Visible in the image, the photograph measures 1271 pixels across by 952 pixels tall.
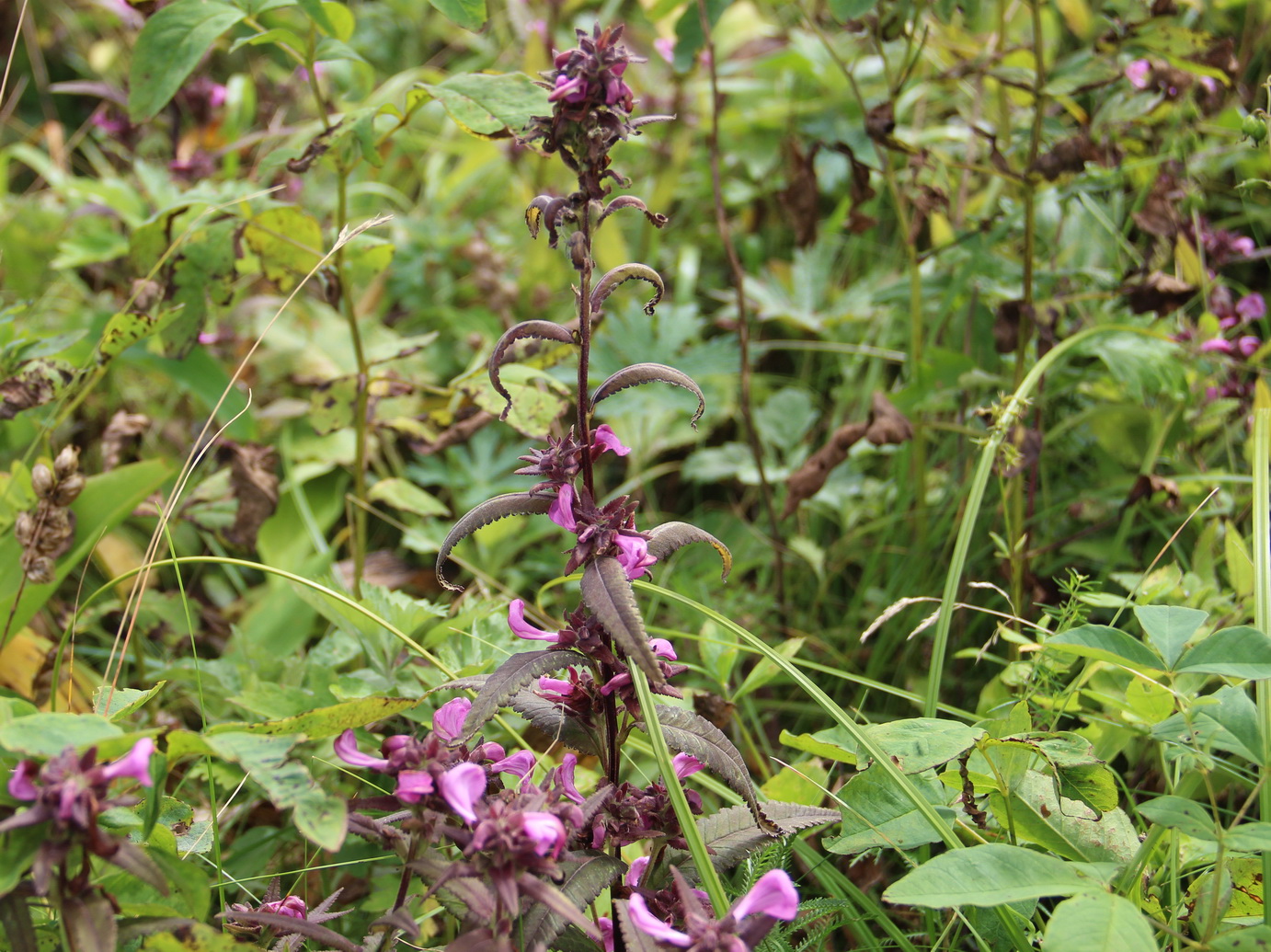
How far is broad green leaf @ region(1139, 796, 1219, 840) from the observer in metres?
0.86

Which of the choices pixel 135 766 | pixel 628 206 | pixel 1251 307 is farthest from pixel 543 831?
pixel 1251 307

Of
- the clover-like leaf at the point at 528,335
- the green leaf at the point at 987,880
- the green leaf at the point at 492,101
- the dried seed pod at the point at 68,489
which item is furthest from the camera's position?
the dried seed pod at the point at 68,489

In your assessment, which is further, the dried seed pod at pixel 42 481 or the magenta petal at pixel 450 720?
the dried seed pod at pixel 42 481

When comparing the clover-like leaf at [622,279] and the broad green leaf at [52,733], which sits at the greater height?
the clover-like leaf at [622,279]

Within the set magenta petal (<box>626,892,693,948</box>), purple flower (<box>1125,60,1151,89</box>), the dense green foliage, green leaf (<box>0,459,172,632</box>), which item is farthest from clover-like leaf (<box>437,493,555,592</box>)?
purple flower (<box>1125,60,1151,89</box>)

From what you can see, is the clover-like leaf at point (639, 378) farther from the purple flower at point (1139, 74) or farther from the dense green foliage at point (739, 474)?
the purple flower at point (1139, 74)

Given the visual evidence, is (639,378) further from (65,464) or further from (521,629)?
(65,464)

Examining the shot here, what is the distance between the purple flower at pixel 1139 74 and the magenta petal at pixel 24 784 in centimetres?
211

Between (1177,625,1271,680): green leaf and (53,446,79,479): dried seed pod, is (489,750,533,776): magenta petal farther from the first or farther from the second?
(53,446,79,479): dried seed pod

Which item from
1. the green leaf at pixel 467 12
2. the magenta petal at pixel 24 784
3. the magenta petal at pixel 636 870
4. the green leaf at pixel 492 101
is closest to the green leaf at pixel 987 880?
the magenta petal at pixel 636 870

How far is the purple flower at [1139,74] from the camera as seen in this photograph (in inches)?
72.9

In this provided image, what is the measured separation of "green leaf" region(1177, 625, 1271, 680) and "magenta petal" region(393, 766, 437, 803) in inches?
29.5

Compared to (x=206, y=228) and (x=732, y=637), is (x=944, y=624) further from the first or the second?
(x=206, y=228)

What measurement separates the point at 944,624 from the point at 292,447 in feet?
5.23
